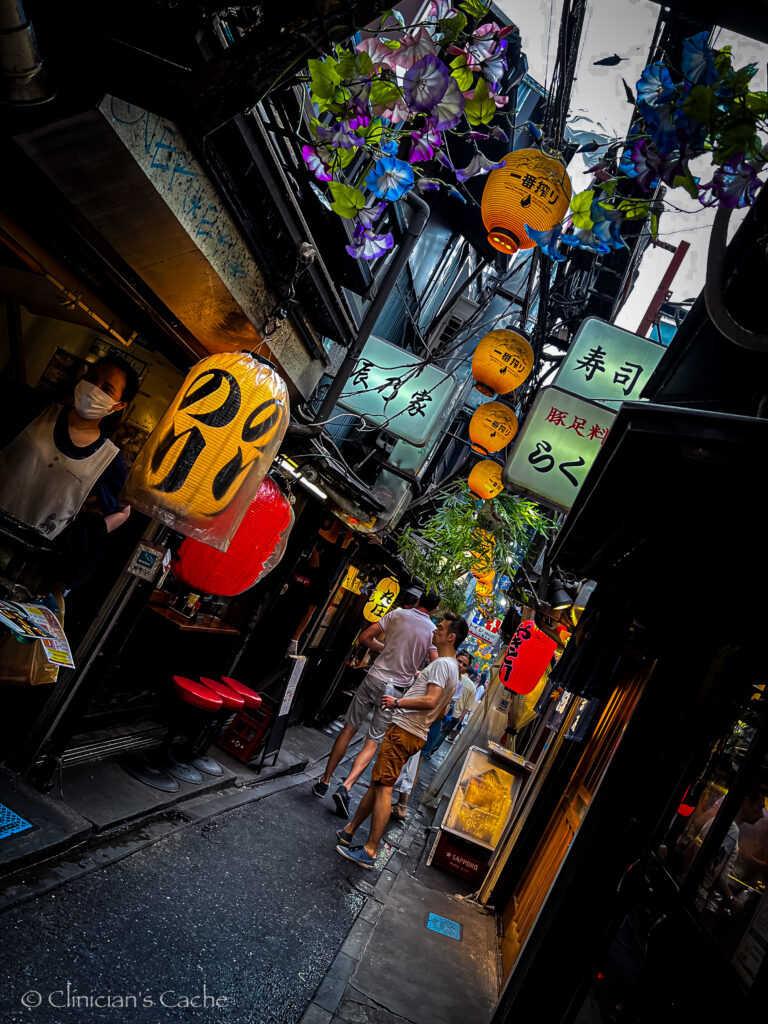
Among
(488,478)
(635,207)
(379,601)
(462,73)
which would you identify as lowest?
(379,601)

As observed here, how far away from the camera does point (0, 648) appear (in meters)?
5.58

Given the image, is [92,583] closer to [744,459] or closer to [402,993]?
[402,993]

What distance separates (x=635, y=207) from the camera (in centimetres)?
401

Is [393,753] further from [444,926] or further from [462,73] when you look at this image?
[462,73]

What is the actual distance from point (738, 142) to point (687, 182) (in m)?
0.29

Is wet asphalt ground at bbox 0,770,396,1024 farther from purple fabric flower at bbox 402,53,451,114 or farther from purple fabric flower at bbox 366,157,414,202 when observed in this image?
purple fabric flower at bbox 402,53,451,114

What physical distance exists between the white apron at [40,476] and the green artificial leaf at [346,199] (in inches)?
136

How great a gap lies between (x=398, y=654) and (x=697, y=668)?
6554 millimetres

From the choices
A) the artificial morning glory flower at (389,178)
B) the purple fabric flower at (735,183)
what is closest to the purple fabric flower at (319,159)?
the artificial morning glory flower at (389,178)

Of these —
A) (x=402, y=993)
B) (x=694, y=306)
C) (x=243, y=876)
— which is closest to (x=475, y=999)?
(x=402, y=993)

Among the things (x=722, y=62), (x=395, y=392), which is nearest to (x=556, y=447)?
(x=395, y=392)

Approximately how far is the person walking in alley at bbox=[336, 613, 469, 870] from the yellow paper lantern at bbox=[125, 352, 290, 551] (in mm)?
4614

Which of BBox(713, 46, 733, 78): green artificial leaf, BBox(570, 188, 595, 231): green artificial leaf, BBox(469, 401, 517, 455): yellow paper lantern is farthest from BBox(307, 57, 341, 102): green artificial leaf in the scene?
BBox(469, 401, 517, 455): yellow paper lantern

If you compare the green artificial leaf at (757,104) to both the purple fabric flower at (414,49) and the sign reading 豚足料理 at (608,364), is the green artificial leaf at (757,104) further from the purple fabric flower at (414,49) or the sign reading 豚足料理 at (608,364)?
the sign reading 豚足料理 at (608,364)
